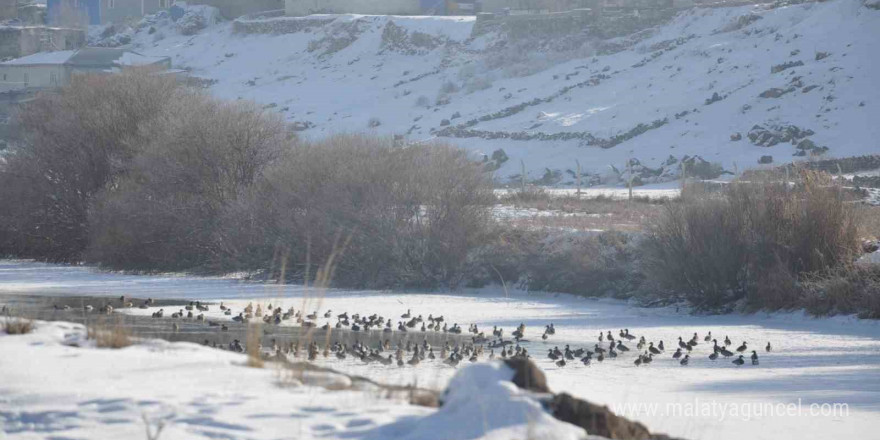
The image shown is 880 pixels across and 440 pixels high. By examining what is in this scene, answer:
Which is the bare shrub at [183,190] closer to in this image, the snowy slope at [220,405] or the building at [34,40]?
the snowy slope at [220,405]

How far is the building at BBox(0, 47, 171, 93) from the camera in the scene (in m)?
76.3

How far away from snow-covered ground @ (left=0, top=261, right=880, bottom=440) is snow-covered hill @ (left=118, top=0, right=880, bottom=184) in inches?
723

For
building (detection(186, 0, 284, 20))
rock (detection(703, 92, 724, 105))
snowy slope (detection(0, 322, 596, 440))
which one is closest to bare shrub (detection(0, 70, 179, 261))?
rock (detection(703, 92, 724, 105))

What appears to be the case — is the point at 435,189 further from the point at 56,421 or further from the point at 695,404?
the point at 56,421

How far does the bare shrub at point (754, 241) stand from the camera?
78.1 ft

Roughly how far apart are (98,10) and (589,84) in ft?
210

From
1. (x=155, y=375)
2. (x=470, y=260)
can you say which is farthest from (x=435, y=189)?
(x=155, y=375)

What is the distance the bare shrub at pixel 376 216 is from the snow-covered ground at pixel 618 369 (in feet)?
4.21

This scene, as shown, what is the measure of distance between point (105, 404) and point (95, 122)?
28.8 meters

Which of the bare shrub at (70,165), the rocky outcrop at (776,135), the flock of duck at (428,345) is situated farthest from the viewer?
the rocky outcrop at (776,135)

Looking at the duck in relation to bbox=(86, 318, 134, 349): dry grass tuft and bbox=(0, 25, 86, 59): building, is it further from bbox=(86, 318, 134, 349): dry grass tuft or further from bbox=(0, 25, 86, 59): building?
bbox=(0, 25, 86, 59): building

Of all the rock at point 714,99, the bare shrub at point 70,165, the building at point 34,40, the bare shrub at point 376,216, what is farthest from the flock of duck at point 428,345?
the building at point 34,40

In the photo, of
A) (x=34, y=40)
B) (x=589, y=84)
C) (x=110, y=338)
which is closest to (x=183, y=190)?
(x=110, y=338)

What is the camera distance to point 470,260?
28.7 metres
